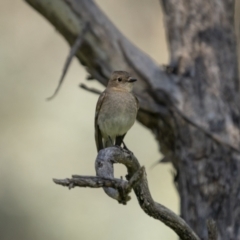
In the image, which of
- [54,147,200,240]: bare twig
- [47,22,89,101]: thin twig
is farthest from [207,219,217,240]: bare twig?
[47,22,89,101]: thin twig

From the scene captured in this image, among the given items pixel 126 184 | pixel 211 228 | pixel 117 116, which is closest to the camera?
pixel 126 184

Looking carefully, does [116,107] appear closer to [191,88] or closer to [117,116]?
[117,116]

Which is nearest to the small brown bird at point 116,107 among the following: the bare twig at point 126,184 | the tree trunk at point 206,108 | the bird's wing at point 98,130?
the bird's wing at point 98,130

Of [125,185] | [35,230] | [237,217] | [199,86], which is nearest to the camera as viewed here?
[125,185]

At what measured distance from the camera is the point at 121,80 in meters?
5.15

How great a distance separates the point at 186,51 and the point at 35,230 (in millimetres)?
3457

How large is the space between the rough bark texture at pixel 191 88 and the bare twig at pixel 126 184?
48.5 inches

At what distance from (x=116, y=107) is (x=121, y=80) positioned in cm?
18

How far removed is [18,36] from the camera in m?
8.65

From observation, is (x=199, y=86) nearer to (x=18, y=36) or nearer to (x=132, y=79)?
(x=132, y=79)

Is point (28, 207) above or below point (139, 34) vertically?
below

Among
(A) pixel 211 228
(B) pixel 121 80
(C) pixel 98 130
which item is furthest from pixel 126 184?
(C) pixel 98 130

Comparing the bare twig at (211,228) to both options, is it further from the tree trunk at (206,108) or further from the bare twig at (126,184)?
the tree trunk at (206,108)

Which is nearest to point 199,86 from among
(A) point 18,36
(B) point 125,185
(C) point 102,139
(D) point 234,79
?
(D) point 234,79
